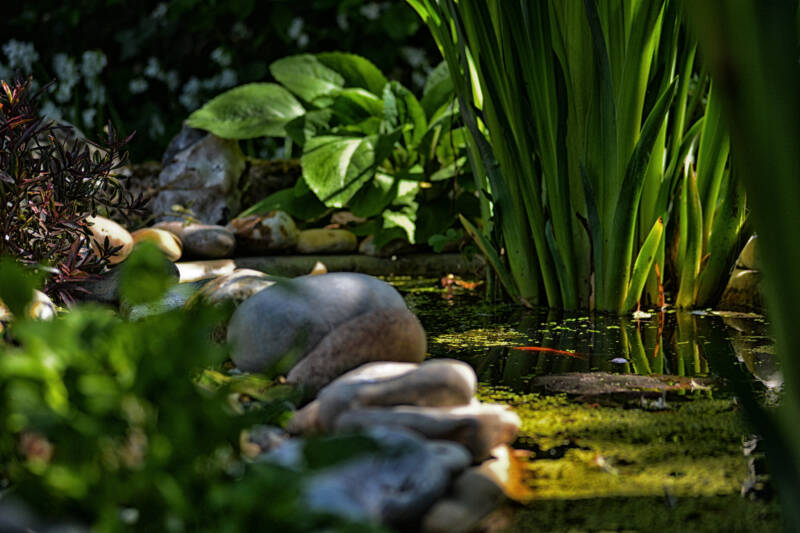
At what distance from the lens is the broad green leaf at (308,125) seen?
3756mm

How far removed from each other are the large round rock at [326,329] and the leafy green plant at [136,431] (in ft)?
1.52

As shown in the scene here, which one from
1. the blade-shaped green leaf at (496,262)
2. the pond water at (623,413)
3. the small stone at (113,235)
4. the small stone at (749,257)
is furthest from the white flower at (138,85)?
the small stone at (749,257)

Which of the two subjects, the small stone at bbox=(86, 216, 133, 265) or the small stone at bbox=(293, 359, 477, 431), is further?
the small stone at bbox=(86, 216, 133, 265)

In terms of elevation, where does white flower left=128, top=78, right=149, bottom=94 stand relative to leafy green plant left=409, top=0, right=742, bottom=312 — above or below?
above

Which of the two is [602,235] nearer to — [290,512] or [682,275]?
[682,275]

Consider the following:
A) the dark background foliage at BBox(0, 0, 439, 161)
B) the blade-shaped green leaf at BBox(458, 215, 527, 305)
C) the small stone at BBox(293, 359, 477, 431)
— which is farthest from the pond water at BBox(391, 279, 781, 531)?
the dark background foliage at BBox(0, 0, 439, 161)

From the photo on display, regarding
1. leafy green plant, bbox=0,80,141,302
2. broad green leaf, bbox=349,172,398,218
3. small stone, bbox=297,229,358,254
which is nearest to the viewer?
leafy green plant, bbox=0,80,141,302

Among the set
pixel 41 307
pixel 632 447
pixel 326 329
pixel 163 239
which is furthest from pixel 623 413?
pixel 163 239

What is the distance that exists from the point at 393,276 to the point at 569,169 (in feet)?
4.82

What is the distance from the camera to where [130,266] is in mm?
781

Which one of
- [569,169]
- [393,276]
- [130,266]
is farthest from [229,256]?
[130,266]

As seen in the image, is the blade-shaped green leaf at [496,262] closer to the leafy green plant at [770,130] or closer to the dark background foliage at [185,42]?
the leafy green plant at [770,130]

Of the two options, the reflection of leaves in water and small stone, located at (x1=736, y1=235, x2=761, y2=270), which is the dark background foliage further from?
the reflection of leaves in water

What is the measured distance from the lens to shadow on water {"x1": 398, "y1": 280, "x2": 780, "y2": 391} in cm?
148
